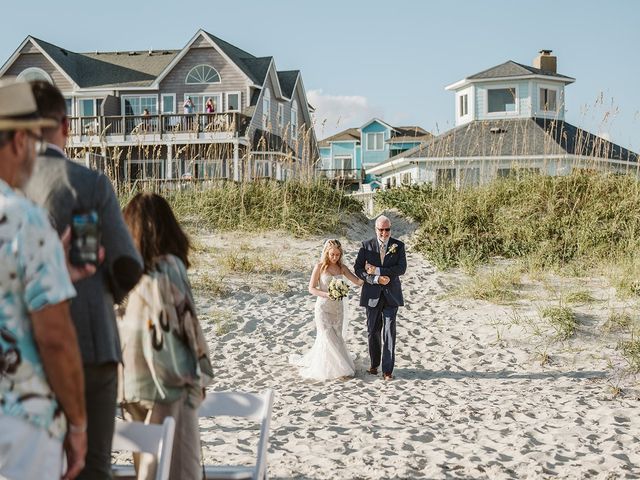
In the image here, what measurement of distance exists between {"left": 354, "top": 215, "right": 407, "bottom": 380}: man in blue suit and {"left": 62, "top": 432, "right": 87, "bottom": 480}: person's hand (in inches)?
289

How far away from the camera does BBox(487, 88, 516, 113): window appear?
112 feet

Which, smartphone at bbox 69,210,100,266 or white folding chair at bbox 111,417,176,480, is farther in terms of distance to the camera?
white folding chair at bbox 111,417,176,480

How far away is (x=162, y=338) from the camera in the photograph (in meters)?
3.52

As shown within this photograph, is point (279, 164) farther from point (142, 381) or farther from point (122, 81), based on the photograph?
point (122, 81)

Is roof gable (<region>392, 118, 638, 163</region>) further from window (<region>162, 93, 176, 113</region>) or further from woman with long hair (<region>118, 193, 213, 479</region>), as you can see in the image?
woman with long hair (<region>118, 193, 213, 479</region>)

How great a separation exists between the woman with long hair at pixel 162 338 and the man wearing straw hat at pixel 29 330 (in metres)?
1.12

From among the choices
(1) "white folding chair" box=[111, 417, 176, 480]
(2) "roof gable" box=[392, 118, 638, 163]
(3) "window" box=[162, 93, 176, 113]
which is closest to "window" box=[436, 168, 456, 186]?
(2) "roof gable" box=[392, 118, 638, 163]

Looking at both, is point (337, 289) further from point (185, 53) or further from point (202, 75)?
point (185, 53)

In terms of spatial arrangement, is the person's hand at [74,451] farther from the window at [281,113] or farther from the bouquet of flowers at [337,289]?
the window at [281,113]

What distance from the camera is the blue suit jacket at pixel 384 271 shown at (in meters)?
9.89

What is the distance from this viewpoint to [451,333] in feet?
40.3

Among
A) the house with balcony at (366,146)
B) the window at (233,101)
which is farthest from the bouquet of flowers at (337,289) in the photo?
the house with balcony at (366,146)

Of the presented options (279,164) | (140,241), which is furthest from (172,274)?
(279,164)

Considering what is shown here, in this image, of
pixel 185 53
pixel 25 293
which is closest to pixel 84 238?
pixel 25 293
